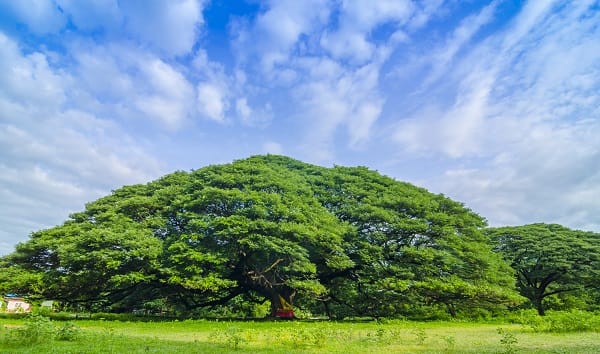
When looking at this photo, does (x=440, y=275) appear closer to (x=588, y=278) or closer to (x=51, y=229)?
(x=588, y=278)

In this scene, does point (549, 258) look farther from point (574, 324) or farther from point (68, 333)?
point (68, 333)

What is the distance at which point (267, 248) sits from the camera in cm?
1666

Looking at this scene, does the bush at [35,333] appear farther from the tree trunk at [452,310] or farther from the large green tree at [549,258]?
the large green tree at [549,258]

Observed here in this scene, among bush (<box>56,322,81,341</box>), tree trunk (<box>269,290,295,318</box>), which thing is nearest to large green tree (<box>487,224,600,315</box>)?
tree trunk (<box>269,290,295,318</box>)

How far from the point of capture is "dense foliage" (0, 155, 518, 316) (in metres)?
16.9

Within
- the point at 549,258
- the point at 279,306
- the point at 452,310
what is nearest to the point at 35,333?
the point at 279,306

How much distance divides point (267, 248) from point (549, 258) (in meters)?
21.7

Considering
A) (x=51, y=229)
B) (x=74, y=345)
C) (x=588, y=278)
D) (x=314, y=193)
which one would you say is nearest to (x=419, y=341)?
(x=74, y=345)

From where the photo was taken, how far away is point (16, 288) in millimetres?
16109

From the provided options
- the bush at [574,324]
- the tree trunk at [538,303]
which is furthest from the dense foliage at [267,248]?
the tree trunk at [538,303]

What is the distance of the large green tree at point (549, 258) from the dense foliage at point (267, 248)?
721 centimetres

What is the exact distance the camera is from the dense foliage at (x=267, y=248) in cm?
1688

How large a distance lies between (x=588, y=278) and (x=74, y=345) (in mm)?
30702

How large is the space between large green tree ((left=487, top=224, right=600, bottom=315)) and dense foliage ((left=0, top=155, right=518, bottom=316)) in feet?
23.7
